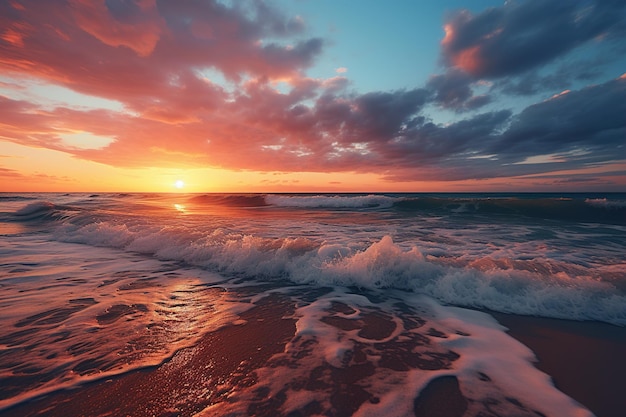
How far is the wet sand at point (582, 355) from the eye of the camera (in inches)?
106

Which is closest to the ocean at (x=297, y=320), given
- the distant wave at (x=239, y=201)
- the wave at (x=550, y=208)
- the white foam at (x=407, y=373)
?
the white foam at (x=407, y=373)

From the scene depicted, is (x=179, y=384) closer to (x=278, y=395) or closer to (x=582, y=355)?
(x=278, y=395)

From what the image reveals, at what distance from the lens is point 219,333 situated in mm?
3838

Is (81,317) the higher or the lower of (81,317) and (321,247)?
the lower

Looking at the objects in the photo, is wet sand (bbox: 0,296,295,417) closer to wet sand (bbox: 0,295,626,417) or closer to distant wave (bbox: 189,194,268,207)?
wet sand (bbox: 0,295,626,417)

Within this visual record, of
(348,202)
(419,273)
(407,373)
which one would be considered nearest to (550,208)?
(348,202)

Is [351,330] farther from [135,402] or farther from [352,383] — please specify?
[135,402]

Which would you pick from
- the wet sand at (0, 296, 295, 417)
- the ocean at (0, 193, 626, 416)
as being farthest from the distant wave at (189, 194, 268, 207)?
the wet sand at (0, 296, 295, 417)

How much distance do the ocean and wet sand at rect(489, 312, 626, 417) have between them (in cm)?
16

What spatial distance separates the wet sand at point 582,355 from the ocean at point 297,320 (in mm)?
162

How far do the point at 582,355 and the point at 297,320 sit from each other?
378 cm

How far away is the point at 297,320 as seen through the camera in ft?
14.3

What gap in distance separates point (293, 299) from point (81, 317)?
11.3ft

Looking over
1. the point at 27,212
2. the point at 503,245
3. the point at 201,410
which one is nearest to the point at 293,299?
the point at 201,410
